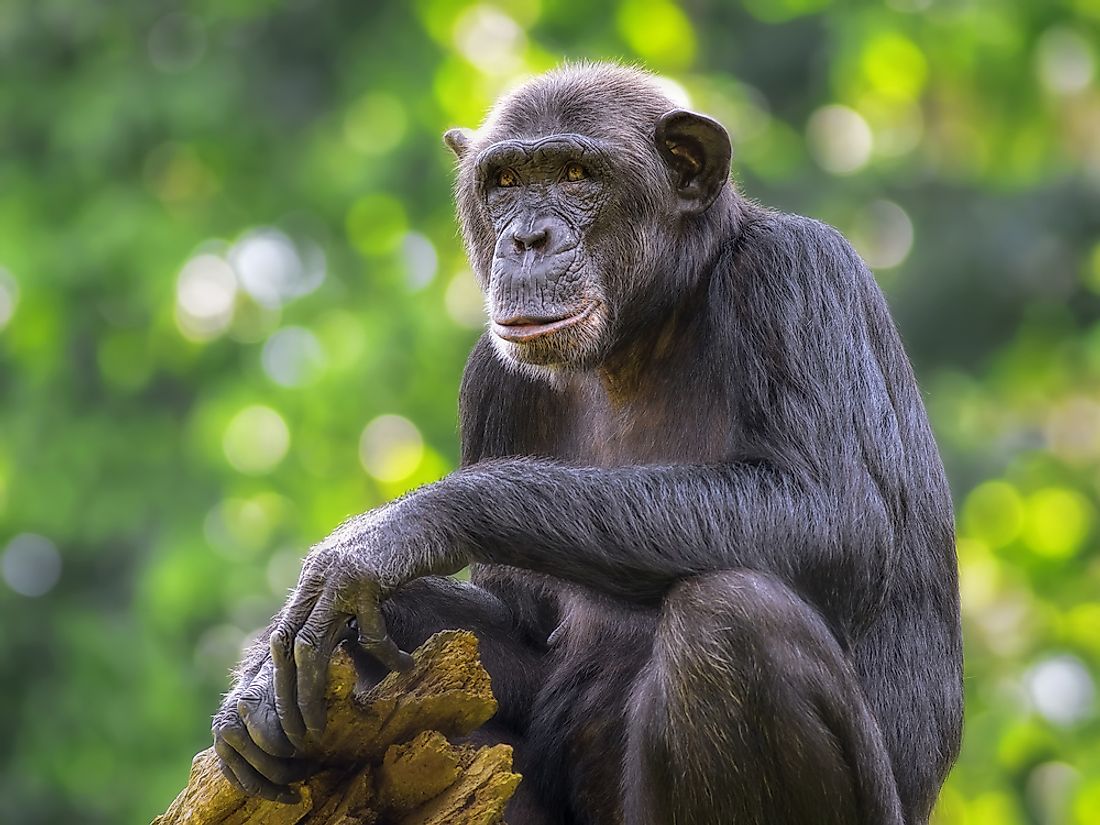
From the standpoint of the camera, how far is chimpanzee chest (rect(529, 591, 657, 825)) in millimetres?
5293

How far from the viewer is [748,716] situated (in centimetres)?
461

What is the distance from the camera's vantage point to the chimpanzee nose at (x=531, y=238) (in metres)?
5.42

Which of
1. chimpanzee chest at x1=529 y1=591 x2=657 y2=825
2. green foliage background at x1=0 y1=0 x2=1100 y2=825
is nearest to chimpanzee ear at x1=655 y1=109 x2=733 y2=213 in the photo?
chimpanzee chest at x1=529 y1=591 x2=657 y2=825

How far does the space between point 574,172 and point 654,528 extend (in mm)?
1315

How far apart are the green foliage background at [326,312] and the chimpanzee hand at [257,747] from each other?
6836mm

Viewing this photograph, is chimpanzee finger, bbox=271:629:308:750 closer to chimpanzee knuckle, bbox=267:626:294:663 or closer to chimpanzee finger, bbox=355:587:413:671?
chimpanzee knuckle, bbox=267:626:294:663

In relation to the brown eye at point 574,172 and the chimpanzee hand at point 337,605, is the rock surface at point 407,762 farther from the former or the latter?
the brown eye at point 574,172

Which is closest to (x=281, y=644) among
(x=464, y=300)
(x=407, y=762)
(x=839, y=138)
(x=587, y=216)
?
(x=407, y=762)

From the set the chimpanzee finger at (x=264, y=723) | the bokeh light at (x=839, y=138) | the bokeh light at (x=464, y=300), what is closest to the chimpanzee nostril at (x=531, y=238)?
the chimpanzee finger at (x=264, y=723)

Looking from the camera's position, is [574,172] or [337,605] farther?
[574,172]

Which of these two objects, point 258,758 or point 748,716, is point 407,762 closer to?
point 258,758

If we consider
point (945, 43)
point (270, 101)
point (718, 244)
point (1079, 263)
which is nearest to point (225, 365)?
point (270, 101)

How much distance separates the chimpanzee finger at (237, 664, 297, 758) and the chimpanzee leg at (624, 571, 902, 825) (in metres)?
0.97

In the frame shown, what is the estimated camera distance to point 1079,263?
15.3 metres
